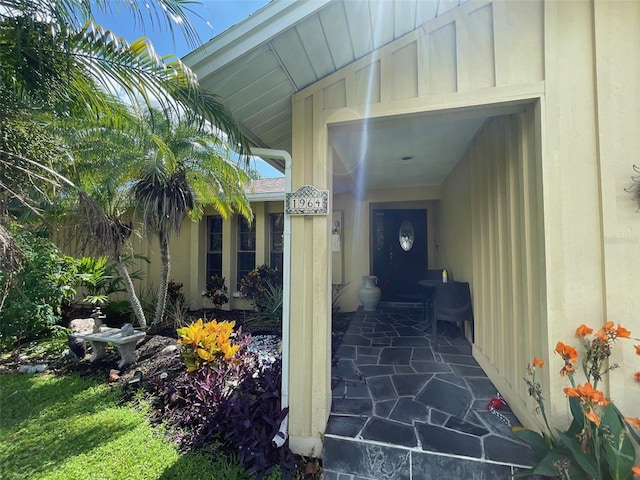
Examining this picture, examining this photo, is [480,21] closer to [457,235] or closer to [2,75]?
[457,235]

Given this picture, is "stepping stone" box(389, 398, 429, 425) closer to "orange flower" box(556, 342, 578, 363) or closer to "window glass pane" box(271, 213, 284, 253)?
"orange flower" box(556, 342, 578, 363)

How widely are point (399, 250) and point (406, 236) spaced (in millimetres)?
427

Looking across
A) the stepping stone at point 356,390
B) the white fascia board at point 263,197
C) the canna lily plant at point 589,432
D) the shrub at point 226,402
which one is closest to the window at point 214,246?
the white fascia board at point 263,197

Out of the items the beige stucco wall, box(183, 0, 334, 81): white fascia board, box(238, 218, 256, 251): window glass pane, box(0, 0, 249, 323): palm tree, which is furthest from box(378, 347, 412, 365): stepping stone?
box(238, 218, 256, 251): window glass pane

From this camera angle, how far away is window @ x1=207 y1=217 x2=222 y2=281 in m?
7.43

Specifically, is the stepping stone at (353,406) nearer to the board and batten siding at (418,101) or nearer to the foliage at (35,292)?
the board and batten siding at (418,101)

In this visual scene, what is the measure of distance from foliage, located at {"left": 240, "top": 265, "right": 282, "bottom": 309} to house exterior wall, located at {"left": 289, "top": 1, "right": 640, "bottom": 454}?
4.26 metres

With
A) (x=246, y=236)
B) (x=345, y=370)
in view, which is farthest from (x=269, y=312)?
(x=345, y=370)

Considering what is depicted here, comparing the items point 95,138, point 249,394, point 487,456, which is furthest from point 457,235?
point 95,138

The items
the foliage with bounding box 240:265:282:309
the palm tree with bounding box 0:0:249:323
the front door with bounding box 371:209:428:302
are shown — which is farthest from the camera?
the front door with bounding box 371:209:428:302

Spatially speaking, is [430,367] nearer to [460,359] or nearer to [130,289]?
[460,359]

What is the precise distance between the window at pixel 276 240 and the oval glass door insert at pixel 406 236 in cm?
324

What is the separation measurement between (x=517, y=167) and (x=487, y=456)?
2306 millimetres

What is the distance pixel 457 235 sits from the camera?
4578mm
